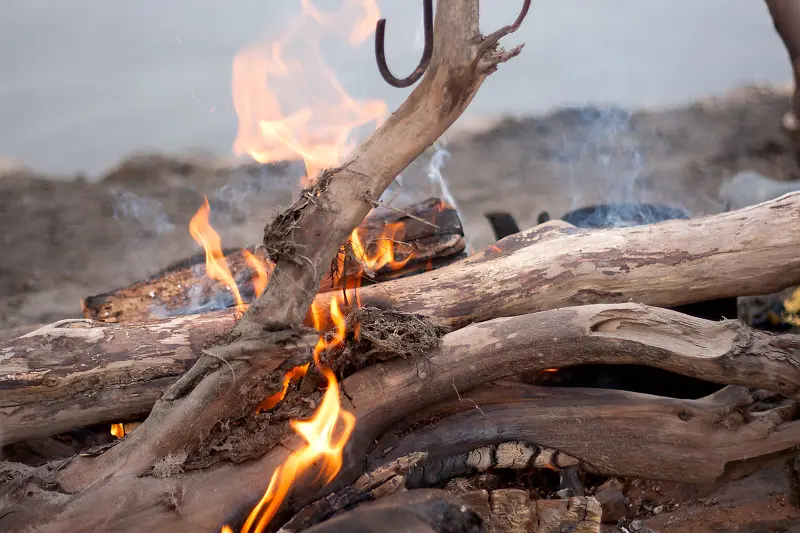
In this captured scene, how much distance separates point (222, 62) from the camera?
565cm

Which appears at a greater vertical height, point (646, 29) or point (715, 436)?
point (646, 29)

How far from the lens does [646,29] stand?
656cm

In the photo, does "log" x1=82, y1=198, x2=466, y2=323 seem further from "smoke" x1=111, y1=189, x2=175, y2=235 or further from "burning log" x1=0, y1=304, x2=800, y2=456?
"smoke" x1=111, y1=189, x2=175, y2=235

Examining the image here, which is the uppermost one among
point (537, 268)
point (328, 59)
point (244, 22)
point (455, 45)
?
point (244, 22)

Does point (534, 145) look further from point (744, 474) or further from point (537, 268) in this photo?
point (744, 474)

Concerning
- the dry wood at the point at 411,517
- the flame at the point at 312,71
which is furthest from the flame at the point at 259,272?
the flame at the point at 312,71

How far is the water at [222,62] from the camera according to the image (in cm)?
527

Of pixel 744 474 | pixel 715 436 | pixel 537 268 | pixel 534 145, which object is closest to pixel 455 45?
pixel 537 268

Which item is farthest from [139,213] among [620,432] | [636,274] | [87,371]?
[620,432]

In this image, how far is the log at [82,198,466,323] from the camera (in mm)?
3432

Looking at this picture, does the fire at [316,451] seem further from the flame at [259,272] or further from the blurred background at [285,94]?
the blurred background at [285,94]

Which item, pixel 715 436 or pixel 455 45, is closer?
pixel 455 45

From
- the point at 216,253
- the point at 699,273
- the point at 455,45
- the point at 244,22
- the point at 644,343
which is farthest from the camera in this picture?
the point at 244,22

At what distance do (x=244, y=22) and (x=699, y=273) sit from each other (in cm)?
442
